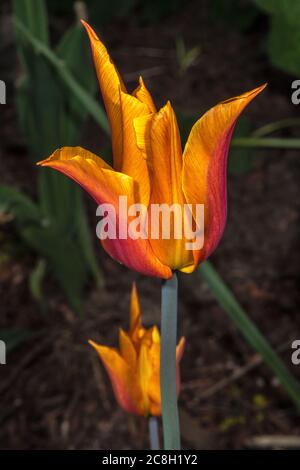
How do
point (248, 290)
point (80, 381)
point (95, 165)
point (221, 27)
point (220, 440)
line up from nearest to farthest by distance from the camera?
1. point (95, 165)
2. point (220, 440)
3. point (80, 381)
4. point (248, 290)
5. point (221, 27)

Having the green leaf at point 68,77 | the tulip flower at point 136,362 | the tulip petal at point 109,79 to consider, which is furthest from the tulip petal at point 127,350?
the green leaf at point 68,77

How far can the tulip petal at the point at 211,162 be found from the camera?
64 centimetres

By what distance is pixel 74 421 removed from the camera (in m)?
1.42

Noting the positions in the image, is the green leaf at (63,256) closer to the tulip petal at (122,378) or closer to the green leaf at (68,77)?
the green leaf at (68,77)

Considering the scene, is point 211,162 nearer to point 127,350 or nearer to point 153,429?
point 127,350

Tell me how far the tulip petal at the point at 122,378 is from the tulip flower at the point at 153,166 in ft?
0.53

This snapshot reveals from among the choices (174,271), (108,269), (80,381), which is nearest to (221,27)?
(108,269)

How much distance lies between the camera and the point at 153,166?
685 mm

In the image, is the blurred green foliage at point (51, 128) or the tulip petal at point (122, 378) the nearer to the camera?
the tulip petal at point (122, 378)

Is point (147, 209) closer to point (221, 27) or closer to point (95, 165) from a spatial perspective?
point (95, 165)

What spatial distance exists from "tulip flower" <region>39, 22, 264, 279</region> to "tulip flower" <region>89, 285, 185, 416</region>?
0.15 metres

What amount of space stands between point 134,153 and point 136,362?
0.26 meters

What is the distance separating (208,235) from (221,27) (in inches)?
61.6

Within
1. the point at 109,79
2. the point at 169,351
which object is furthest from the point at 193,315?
the point at 109,79
